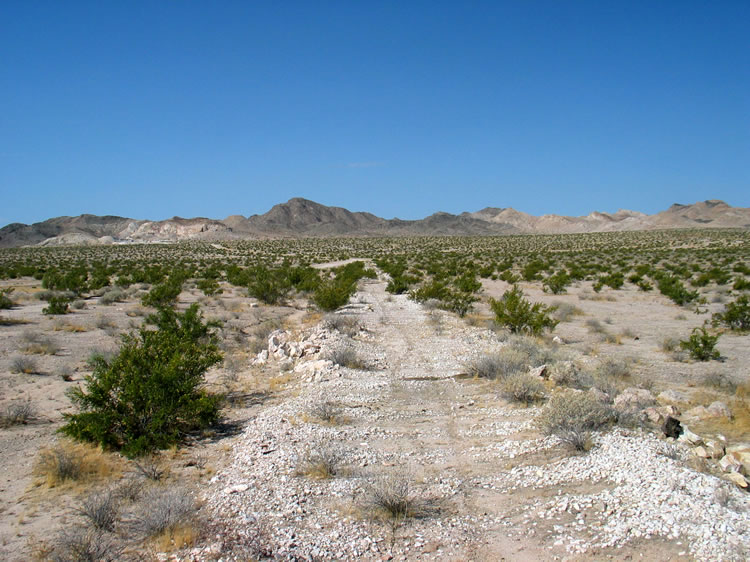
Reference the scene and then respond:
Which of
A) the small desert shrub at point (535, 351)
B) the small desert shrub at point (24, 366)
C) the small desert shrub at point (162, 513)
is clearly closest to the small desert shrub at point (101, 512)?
the small desert shrub at point (162, 513)

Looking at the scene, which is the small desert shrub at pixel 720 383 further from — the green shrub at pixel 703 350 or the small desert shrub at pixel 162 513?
the small desert shrub at pixel 162 513

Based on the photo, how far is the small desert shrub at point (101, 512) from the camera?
5.21 m

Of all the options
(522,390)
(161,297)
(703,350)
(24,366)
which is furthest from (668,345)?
(161,297)

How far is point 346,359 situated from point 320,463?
18.1 ft

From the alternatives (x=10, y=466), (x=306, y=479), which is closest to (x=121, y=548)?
(x=306, y=479)

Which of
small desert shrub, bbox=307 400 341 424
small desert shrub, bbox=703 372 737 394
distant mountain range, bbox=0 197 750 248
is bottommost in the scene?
small desert shrub, bbox=703 372 737 394

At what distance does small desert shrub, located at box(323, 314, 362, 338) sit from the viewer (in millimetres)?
15648

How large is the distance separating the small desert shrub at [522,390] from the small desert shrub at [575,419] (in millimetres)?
1398

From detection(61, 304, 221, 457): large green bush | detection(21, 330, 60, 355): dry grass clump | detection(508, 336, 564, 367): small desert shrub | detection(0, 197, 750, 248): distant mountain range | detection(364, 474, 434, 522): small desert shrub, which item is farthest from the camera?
detection(0, 197, 750, 248): distant mountain range

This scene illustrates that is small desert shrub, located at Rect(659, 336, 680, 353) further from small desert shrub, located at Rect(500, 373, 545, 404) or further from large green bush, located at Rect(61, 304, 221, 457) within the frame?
large green bush, located at Rect(61, 304, 221, 457)

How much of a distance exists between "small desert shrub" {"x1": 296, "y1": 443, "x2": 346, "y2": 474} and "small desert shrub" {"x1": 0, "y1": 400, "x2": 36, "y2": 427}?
515cm

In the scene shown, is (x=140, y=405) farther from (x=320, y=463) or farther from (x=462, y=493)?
(x=462, y=493)

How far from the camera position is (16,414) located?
866 cm

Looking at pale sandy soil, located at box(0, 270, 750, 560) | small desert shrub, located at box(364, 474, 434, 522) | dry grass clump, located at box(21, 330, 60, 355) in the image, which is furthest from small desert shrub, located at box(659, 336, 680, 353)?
dry grass clump, located at box(21, 330, 60, 355)
